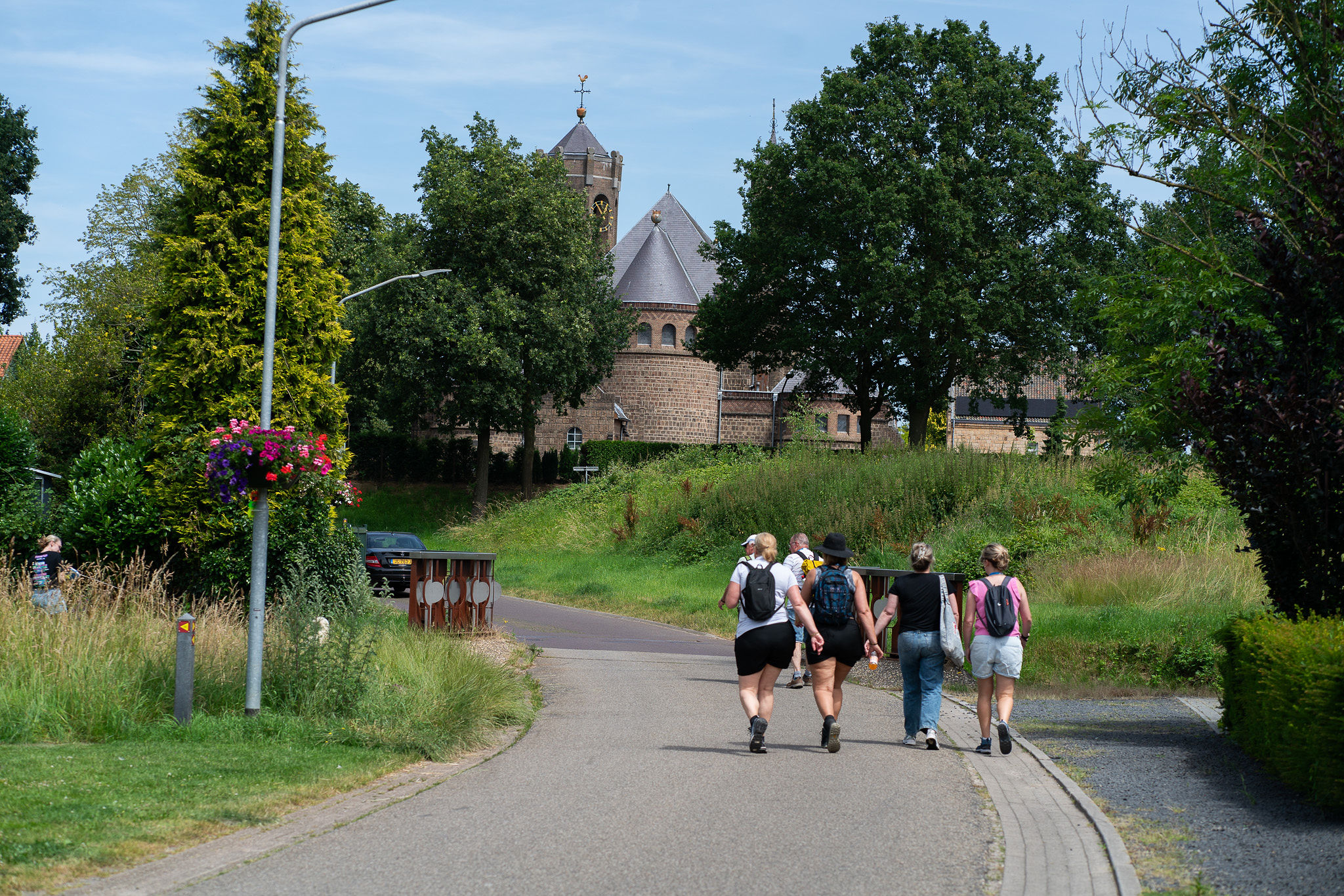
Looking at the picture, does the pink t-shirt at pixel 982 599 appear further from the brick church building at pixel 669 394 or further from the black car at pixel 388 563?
the brick church building at pixel 669 394

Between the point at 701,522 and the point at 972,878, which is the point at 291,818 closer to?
the point at 972,878

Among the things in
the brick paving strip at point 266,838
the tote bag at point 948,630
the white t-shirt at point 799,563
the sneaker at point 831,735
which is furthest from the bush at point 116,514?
the tote bag at point 948,630

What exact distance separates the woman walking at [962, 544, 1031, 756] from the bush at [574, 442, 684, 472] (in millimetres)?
44894

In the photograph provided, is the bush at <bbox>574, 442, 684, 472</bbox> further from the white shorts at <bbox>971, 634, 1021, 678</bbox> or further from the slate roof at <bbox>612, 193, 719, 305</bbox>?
the white shorts at <bbox>971, 634, 1021, 678</bbox>

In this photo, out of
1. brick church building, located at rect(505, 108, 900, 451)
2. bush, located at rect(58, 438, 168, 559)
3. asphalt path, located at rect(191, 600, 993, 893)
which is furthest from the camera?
brick church building, located at rect(505, 108, 900, 451)

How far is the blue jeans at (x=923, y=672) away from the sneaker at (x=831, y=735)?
790 millimetres

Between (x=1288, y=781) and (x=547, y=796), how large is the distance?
15.6ft

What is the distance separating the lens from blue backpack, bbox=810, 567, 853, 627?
1024 cm

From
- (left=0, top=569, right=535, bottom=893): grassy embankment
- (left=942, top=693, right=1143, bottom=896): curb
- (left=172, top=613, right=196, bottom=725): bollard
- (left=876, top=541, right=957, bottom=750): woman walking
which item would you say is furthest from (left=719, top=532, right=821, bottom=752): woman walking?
(left=172, top=613, right=196, bottom=725): bollard

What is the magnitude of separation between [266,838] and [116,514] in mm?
13216

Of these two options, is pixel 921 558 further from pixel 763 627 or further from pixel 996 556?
pixel 763 627

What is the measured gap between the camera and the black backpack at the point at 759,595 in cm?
972

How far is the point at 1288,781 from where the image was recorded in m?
7.89

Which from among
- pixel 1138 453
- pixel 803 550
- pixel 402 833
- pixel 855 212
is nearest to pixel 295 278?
pixel 803 550
